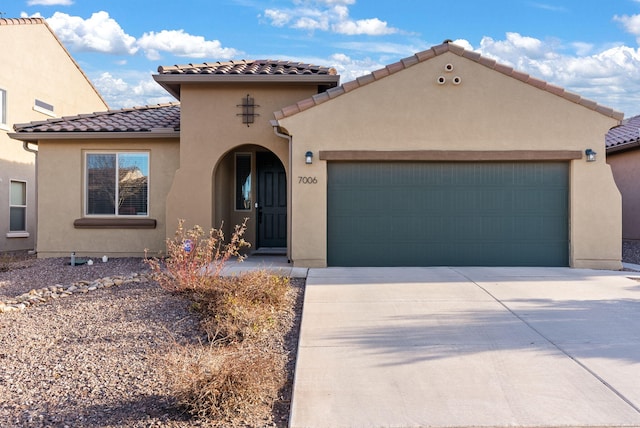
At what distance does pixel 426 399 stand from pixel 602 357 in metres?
2.29

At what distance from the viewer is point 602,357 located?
5.66 metres

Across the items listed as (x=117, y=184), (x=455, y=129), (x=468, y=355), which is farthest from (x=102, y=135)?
(x=468, y=355)

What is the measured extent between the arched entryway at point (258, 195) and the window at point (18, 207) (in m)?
8.34

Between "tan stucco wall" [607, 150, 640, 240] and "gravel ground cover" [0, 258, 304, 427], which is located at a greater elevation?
"tan stucco wall" [607, 150, 640, 240]

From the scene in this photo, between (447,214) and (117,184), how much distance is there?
8484 mm

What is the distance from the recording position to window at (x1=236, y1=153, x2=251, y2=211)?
14.8 m

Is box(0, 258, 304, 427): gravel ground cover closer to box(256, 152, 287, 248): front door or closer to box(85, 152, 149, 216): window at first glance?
box(85, 152, 149, 216): window

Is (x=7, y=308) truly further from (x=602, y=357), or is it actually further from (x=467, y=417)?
(x=602, y=357)

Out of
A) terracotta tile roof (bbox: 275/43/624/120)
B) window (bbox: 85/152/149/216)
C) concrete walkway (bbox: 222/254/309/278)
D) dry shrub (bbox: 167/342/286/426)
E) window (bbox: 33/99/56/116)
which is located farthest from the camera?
window (bbox: 33/99/56/116)

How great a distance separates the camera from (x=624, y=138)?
17.1m

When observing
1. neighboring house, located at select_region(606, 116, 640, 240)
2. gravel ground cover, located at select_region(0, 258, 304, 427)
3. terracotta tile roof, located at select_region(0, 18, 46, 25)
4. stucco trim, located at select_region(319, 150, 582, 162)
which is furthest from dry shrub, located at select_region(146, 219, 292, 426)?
terracotta tile roof, located at select_region(0, 18, 46, 25)

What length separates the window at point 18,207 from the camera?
1784cm

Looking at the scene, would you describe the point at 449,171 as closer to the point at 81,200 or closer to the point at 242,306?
the point at 242,306

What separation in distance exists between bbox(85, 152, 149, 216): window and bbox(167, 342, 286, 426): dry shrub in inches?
404
